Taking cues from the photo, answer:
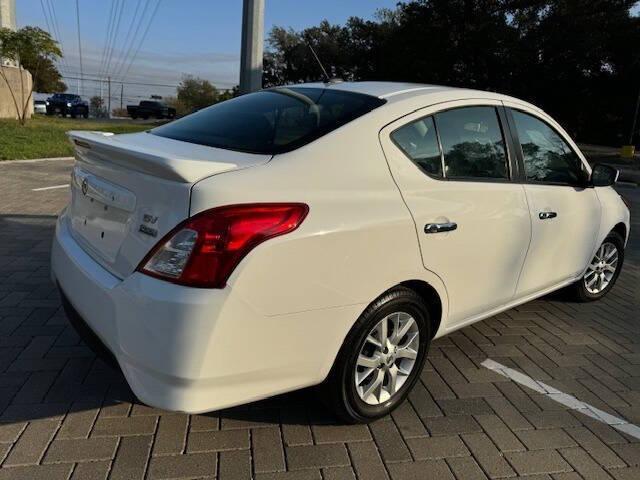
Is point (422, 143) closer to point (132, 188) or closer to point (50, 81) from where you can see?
point (132, 188)

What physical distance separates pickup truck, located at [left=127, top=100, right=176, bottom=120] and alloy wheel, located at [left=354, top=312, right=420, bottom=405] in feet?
139

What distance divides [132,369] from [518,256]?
2.30 metres

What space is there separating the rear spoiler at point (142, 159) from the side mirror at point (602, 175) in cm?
290

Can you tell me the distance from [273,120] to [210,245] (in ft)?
3.59

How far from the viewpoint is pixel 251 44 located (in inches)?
266

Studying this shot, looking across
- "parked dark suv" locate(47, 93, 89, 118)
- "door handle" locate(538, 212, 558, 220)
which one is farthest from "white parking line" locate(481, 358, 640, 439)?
"parked dark suv" locate(47, 93, 89, 118)

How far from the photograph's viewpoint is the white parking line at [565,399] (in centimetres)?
289

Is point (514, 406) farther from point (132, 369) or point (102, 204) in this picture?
point (102, 204)

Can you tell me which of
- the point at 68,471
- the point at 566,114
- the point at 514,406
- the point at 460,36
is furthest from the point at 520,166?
the point at 566,114

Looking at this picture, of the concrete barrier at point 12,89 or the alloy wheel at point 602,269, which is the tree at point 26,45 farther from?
the alloy wheel at point 602,269

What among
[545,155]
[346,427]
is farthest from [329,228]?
[545,155]

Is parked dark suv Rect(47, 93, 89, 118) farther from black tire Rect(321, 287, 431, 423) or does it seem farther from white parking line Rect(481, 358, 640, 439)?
black tire Rect(321, 287, 431, 423)

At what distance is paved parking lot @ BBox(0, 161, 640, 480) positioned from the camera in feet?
7.86

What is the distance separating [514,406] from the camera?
9.86 feet
